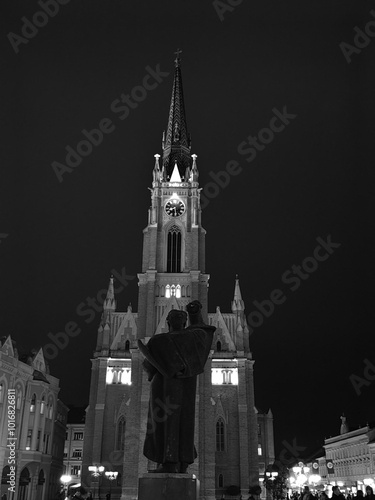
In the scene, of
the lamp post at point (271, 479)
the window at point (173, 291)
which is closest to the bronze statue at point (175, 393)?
the lamp post at point (271, 479)

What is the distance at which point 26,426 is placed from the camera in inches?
1831

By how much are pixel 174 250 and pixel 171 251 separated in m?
0.44

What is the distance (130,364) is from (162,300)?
934cm

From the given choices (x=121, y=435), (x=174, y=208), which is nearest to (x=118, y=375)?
(x=121, y=435)

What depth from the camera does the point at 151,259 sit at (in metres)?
62.9

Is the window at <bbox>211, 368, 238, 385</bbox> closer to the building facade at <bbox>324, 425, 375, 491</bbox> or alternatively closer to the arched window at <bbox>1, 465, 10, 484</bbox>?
the building facade at <bbox>324, 425, 375, 491</bbox>

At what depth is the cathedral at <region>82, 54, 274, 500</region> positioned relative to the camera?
54.0m

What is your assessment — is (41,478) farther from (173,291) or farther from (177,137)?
(177,137)

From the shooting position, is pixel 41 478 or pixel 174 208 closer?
pixel 41 478

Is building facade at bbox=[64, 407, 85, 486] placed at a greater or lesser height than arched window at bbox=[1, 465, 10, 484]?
greater

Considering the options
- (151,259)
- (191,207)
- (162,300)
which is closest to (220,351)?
(162,300)

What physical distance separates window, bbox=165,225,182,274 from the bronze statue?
55.7 meters

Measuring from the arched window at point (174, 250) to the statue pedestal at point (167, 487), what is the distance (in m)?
56.6

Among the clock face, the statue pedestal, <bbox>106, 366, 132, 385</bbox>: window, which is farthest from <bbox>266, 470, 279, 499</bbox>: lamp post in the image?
the statue pedestal
